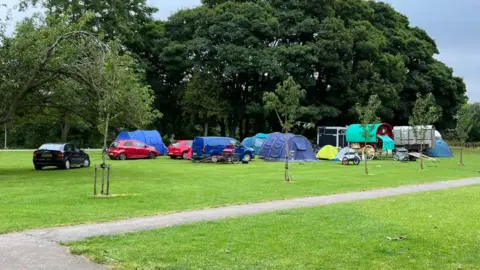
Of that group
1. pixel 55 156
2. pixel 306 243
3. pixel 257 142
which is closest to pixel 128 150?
pixel 55 156

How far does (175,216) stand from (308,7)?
130 ft

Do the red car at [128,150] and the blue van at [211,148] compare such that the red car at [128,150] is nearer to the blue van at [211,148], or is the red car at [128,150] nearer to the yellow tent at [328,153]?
the blue van at [211,148]

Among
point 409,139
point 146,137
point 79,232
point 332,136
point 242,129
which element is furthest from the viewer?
point 242,129

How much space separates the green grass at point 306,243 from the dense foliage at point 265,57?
3093 centimetres

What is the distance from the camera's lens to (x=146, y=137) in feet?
131

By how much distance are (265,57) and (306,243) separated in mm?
35940

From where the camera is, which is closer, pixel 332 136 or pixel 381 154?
pixel 381 154

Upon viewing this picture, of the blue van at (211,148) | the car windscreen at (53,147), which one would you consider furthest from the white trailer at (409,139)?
the car windscreen at (53,147)

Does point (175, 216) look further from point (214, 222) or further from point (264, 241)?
point (264, 241)

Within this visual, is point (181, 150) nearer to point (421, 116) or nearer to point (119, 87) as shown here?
point (421, 116)

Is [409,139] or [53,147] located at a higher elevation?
[409,139]

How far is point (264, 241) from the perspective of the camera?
7922mm

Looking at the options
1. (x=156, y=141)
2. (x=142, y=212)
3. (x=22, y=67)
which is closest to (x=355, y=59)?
(x=156, y=141)

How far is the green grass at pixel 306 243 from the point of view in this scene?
6.59m
